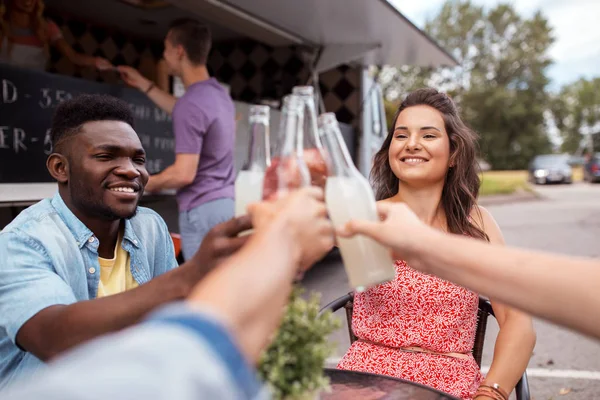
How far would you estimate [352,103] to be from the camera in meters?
7.79

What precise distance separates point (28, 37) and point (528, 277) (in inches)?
178

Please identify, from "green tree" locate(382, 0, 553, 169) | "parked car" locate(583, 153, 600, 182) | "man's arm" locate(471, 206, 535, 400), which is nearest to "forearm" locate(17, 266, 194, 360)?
"man's arm" locate(471, 206, 535, 400)

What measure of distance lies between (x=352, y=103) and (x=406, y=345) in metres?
6.10

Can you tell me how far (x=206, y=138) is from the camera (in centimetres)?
322

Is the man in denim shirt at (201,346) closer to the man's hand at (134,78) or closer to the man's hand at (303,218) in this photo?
the man's hand at (303,218)

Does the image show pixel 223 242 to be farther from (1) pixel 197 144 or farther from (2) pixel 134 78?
(2) pixel 134 78

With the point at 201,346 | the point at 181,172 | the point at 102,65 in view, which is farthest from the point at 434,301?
the point at 102,65

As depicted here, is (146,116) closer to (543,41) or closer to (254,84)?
(254,84)

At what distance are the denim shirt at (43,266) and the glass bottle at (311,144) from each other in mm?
670

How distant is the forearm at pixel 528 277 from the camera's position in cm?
98

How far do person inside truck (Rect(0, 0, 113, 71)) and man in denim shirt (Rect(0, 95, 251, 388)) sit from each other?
2948 millimetres

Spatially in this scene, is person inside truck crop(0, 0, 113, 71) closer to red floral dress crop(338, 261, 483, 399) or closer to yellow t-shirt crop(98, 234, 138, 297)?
yellow t-shirt crop(98, 234, 138, 297)

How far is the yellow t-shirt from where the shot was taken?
1.66 meters

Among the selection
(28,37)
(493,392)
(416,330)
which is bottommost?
(493,392)
